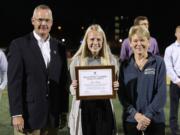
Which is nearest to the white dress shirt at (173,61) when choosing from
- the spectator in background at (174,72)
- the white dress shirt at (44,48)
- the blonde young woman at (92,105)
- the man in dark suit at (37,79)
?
the spectator in background at (174,72)

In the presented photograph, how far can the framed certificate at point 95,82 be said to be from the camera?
4.47 metres

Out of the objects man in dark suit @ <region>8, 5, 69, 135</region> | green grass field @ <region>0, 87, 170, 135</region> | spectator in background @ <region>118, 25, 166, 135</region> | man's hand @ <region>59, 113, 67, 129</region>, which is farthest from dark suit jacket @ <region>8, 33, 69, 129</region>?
green grass field @ <region>0, 87, 170, 135</region>

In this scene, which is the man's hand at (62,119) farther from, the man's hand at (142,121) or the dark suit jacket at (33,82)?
the man's hand at (142,121)

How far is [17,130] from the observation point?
4.39 metres

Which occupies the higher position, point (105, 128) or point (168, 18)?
point (168, 18)

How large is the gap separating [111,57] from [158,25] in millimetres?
43747

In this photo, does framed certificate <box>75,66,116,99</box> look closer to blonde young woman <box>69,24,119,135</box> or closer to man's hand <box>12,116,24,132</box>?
blonde young woman <box>69,24,119,135</box>

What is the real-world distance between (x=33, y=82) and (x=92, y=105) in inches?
24.9

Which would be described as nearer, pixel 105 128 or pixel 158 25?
pixel 105 128

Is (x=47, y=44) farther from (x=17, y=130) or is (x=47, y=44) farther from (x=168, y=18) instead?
(x=168, y=18)

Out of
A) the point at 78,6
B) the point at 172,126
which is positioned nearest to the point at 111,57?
the point at 172,126

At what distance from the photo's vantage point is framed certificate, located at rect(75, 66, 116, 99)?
4.47 meters

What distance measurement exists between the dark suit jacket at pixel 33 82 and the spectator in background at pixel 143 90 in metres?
0.66

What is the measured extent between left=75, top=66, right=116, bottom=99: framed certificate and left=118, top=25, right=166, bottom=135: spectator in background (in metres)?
→ 0.11
